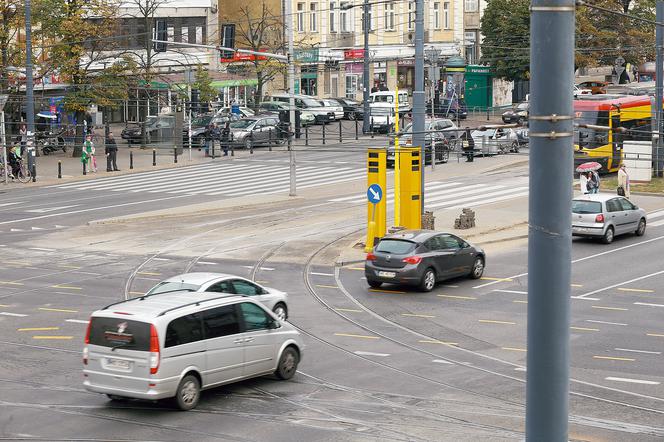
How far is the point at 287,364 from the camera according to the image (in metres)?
18.7

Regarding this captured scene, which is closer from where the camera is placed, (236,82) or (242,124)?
(242,124)

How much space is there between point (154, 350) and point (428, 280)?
43.9 ft

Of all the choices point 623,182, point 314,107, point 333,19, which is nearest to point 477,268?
point 623,182

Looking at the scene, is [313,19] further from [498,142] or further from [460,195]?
[460,195]

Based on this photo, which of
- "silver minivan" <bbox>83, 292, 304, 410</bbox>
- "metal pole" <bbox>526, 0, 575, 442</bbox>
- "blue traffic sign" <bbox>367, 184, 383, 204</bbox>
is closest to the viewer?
"metal pole" <bbox>526, 0, 575, 442</bbox>

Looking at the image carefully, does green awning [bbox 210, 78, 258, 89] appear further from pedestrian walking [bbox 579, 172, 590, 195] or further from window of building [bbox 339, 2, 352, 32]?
pedestrian walking [bbox 579, 172, 590, 195]

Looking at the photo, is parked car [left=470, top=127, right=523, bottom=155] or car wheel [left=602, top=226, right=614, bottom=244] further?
parked car [left=470, top=127, right=523, bottom=155]

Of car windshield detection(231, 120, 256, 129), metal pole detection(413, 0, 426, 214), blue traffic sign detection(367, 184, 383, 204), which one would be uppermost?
metal pole detection(413, 0, 426, 214)

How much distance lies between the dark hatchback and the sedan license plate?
12.7 meters

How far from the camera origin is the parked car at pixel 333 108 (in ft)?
256

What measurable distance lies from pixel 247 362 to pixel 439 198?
1177 inches

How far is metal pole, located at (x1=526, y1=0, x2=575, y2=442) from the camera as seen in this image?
5.08 metres

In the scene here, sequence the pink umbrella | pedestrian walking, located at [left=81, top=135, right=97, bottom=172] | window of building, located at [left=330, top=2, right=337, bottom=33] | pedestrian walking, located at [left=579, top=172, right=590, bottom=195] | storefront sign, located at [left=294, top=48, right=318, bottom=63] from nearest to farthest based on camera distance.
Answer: pedestrian walking, located at [left=579, top=172, right=590, bottom=195], the pink umbrella, pedestrian walking, located at [left=81, top=135, right=97, bottom=172], storefront sign, located at [left=294, top=48, right=318, bottom=63], window of building, located at [left=330, top=2, right=337, bottom=33]

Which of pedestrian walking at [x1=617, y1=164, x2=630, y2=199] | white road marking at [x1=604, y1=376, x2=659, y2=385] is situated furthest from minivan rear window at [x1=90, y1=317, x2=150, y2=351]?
pedestrian walking at [x1=617, y1=164, x2=630, y2=199]
